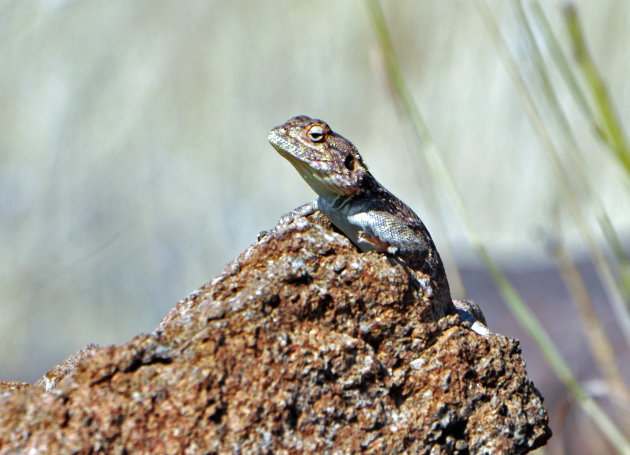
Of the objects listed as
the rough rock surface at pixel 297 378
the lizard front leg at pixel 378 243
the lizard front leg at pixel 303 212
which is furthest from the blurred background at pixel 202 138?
the rough rock surface at pixel 297 378

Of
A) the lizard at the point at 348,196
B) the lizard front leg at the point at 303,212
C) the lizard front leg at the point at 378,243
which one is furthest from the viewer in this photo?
the lizard front leg at the point at 303,212

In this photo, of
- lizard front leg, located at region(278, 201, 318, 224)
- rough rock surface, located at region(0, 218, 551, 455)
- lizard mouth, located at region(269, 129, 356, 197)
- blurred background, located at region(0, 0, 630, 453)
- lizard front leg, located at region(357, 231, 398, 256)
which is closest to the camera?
rough rock surface, located at region(0, 218, 551, 455)

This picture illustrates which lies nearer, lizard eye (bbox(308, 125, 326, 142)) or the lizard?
the lizard

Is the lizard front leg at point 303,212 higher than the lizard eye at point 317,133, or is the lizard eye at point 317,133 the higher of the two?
the lizard eye at point 317,133

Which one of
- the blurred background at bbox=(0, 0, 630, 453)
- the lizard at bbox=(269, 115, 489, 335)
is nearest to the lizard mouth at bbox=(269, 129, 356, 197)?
the lizard at bbox=(269, 115, 489, 335)

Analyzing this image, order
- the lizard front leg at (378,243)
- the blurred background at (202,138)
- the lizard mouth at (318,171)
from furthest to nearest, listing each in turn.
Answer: the blurred background at (202,138)
the lizard mouth at (318,171)
the lizard front leg at (378,243)

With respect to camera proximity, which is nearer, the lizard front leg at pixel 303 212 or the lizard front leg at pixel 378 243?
the lizard front leg at pixel 378 243

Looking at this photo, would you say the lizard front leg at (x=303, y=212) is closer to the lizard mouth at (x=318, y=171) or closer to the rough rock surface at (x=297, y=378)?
the lizard mouth at (x=318, y=171)

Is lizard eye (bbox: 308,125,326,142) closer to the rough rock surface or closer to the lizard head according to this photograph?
the lizard head

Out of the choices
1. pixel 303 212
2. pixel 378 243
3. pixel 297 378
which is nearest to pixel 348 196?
pixel 303 212
